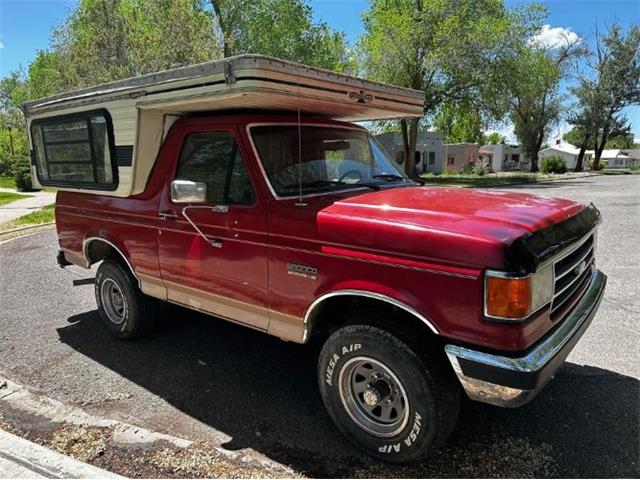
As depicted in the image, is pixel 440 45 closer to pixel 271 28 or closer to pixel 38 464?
pixel 271 28

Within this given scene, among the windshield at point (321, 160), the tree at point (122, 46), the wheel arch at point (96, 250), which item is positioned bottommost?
the wheel arch at point (96, 250)

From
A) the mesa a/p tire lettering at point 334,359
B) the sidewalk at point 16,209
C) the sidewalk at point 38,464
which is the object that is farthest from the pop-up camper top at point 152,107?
the sidewalk at point 16,209

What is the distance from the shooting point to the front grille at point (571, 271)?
2.88 meters

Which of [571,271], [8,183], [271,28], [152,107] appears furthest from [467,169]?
[571,271]

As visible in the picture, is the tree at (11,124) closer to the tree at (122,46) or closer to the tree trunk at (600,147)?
the tree at (122,46)

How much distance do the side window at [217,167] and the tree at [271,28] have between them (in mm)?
24134

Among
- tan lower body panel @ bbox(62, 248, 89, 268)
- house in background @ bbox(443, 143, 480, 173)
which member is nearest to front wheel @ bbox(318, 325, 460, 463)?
tan lower body panel @ bbox(62, 248, 89, 268)

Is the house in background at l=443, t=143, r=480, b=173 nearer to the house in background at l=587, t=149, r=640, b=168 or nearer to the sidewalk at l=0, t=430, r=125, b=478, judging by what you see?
the house in background at l=587, t=149, r=640, b=168

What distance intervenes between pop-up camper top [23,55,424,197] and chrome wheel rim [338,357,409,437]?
6.33 feet

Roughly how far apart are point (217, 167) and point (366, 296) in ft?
5.61

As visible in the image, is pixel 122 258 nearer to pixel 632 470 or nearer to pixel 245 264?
pixel 245 264

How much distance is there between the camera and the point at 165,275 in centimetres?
428

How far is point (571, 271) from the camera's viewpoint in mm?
3105

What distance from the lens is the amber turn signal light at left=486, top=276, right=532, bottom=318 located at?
2402 mm
